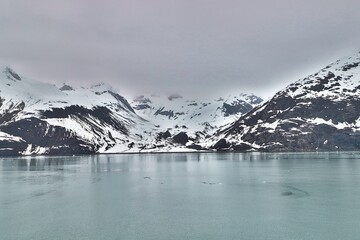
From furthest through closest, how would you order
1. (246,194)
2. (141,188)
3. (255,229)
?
(141,188)
(246,194)
(255,229)

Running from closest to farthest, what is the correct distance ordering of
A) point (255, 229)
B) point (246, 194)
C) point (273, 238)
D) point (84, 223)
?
1. point (273, 238)
2. point (255, 229)
3. point (84, 223)
4. point (246, 194)

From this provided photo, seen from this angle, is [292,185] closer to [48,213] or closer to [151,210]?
[151,210]

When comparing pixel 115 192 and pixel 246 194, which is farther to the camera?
pixel 115 192

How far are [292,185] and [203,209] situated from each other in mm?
38555

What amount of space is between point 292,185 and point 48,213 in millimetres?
58467

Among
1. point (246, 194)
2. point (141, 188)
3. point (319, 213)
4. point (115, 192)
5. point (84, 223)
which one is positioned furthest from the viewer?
point (141, 188)

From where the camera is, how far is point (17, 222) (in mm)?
52781

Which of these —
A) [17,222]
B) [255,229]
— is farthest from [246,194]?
[17,222]

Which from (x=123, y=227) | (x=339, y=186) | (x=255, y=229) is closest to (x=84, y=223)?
(x=123, y=227)

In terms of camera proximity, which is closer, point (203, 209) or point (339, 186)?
point (203, 209)

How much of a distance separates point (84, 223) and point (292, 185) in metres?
57.2

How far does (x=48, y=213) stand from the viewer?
194 feet

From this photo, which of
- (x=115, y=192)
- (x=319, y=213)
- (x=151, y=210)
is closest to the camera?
(x=319, y=213)

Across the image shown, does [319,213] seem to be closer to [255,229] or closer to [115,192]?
[255,229]
